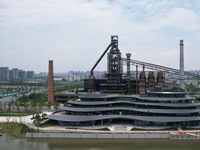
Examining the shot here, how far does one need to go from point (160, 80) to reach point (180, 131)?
2156cm

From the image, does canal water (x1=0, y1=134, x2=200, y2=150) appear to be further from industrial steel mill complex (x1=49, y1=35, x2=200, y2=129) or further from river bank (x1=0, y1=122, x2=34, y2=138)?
industrial steel mill complex (x1=49, y1=35, x2=200, y2=129)

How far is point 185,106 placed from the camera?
4775 centimetres

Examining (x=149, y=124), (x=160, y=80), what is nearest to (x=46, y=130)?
(x=149, y=124)

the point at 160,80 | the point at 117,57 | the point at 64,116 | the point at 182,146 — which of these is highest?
the point at 117,57

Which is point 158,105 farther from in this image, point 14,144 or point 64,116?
point 14,144

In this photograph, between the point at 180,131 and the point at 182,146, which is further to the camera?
the point at 180,131

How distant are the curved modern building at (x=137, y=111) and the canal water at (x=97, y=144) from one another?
6.70 m

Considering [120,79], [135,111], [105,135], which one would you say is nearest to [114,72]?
[120,79]

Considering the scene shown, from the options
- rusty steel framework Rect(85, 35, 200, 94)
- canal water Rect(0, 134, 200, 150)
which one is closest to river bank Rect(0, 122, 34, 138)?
canal water Rect(0, 134, 200, 150)

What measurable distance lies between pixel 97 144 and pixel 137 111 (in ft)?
40.7

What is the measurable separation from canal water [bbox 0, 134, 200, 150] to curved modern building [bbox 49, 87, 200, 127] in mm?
6701

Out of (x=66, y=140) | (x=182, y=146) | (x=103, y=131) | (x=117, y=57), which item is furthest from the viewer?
(x=117, y=57)

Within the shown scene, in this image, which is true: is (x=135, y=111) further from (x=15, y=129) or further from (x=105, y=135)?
(x=15, y=129)

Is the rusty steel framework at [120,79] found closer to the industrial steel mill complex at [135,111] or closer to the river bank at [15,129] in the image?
the industrial steel mill complex at [135,111]
